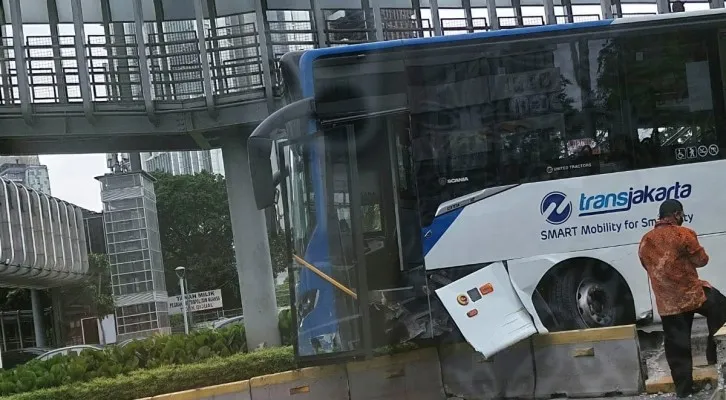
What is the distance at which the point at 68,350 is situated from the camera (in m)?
8.11

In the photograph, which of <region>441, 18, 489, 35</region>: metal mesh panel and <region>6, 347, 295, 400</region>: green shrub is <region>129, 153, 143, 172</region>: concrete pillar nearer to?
<region>6, 347, 295, 400</region>: green shrub

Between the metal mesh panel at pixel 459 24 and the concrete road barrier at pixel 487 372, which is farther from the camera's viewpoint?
the metal mesh panel at pixel 459 24

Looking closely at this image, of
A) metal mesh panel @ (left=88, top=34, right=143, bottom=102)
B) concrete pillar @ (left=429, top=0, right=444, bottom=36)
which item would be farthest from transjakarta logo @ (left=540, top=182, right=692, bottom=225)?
metal mesh panel @ (left=88, top=34, right=143, bottom=102)

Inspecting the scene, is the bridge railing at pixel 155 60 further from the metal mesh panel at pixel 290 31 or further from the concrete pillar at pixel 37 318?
the concrete pillar at pixel 37 318

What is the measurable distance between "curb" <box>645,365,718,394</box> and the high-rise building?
Answer: 21.8ft

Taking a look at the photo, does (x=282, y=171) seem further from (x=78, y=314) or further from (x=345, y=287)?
(x=78, y=314)

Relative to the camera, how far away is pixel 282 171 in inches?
258

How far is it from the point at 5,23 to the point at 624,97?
7.28 meters

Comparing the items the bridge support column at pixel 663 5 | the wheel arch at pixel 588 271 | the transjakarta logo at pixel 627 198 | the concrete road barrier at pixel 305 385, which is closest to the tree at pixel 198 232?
the concrete road barrier at pixel 305 385

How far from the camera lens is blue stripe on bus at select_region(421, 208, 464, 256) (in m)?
6.13

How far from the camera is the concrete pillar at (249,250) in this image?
313 inches

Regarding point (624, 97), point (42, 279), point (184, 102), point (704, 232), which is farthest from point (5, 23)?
point (704, 232)

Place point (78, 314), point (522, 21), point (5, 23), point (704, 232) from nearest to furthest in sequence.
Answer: point (704, 232)
point (522, 21)
point (78, 314)
point (5, 23)

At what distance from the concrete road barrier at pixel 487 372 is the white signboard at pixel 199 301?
3192 millimetres
